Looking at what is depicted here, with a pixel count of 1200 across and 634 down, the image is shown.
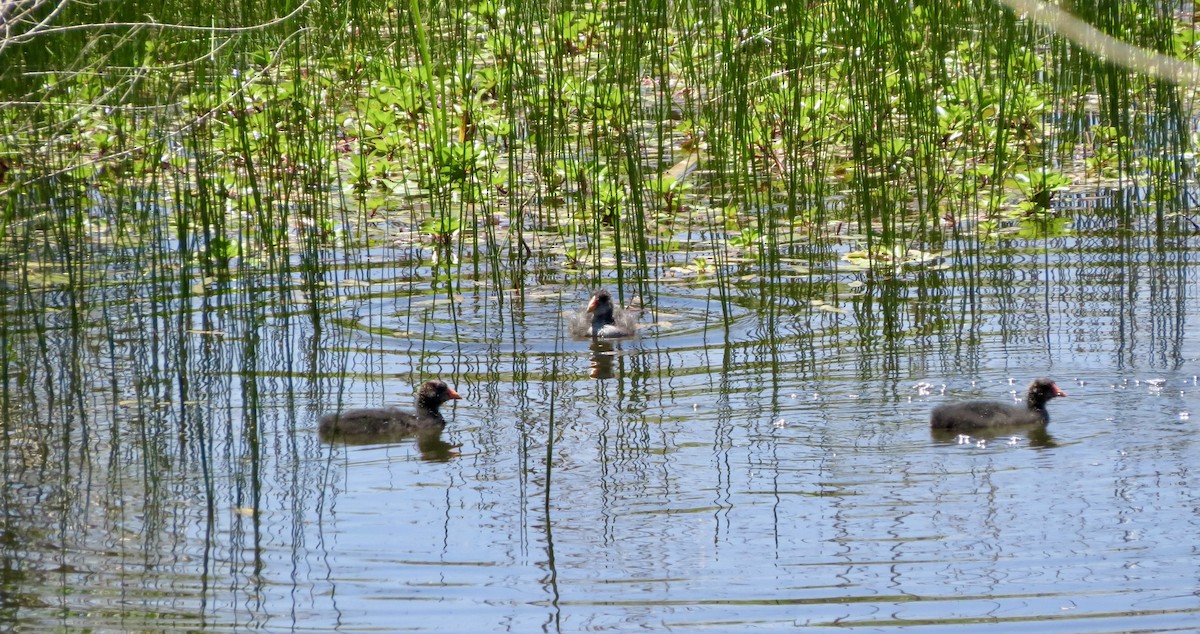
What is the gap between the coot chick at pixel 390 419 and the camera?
526 cm

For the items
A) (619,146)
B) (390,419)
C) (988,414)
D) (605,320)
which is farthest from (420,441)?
(619,146)

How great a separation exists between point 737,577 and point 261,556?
1217 millimetres

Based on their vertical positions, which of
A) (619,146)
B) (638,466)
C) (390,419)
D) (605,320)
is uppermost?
(619,146)

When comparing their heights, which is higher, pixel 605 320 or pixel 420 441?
pixel 605 320

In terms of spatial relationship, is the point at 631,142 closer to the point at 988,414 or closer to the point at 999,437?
the point at 988,414

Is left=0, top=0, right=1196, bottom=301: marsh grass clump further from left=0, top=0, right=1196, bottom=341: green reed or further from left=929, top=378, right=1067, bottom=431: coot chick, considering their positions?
left=929, top=378, right=1067, bottom=431: coot chick

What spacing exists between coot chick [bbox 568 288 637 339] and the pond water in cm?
9

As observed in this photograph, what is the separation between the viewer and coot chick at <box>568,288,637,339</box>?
21.8 ft

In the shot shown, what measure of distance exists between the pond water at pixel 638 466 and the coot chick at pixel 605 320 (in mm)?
89

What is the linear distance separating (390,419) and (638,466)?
915mm

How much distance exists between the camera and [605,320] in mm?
6691

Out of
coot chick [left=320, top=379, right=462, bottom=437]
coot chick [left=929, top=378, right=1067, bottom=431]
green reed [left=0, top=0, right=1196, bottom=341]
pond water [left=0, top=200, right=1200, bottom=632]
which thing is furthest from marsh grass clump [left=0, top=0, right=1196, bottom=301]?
coot chick [left=929, top=378, right=1067, bottom=431]

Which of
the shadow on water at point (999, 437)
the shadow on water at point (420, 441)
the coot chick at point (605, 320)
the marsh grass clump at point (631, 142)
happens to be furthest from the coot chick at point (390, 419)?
the shadow on water at point (999, 437)

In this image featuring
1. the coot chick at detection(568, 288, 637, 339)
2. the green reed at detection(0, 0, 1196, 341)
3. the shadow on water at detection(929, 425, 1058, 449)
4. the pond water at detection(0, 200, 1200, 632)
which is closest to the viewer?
the pond water at detection(0, 200, 1200, 632)
